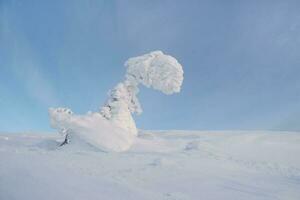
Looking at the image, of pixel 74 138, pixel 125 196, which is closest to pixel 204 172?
pixel 125 196

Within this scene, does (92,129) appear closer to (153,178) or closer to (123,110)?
(123,110)

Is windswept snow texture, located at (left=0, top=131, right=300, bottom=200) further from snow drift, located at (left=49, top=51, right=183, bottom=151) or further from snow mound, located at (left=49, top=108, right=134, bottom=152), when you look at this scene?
snow drift, located at (left=49, top=51, right=183, bottom=151)

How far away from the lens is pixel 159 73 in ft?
66.7

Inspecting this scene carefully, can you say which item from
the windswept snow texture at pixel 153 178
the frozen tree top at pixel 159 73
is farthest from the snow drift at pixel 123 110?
the windswept snow texture at pixel 153 178

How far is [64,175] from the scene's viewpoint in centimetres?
751

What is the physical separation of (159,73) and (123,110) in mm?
3356

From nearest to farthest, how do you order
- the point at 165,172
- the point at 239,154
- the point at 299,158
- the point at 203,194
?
1. the point at 203,194
2. the point at 165,172
3. the point at 299,158
4. the point at 239,154

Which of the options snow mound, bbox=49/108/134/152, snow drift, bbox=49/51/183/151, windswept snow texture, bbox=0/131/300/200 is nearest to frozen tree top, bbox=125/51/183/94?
snow drift, bbox=49/51/183/151

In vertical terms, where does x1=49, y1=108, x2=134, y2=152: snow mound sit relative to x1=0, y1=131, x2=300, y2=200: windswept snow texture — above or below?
above

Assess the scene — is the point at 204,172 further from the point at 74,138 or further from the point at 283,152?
the point at 74,138

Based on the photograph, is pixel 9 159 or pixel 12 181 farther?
pixel 9 159

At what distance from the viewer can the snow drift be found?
16031 millimetres

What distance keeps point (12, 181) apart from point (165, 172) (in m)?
3.82

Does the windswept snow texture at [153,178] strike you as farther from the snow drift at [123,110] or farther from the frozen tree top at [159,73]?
the frozen tree top at [159,73]
